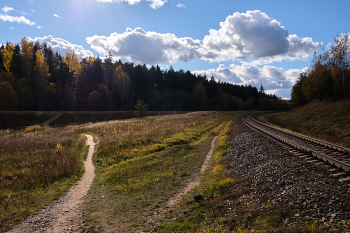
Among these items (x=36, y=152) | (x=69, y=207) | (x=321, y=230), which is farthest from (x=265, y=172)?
(x=36, y=152)

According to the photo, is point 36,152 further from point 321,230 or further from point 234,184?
point 321,230

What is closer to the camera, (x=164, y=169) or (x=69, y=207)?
(x=69, y=207)

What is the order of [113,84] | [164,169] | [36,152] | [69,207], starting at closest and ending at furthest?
1. [69,207]
2. [164,169]
3. [36,152]
4. [113,84]

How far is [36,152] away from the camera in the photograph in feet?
55.7

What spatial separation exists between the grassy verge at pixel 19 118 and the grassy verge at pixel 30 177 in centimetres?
3303

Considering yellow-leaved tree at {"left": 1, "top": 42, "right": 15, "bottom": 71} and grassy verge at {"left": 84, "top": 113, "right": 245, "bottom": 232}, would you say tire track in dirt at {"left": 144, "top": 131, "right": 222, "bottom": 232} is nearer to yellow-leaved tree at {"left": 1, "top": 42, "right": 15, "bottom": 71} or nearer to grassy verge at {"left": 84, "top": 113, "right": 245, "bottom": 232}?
grassy verge at {"left": 84, "top": 113, "right": 245, "bottom": 232}

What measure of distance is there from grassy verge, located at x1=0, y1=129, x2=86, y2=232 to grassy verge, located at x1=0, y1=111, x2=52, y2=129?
3303cm

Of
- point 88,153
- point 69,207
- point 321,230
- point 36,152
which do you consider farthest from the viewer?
point 88,153

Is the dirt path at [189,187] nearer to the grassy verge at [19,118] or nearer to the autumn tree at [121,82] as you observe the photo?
the grassy verge at [19,118]

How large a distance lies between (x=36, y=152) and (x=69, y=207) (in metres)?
10.9

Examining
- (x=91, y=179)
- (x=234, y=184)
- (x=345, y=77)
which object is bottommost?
(x=91, y=179)

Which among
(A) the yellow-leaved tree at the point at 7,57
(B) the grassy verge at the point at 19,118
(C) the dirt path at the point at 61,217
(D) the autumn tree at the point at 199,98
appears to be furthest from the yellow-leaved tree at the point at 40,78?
(D) the autumn tree at the point at 199,98

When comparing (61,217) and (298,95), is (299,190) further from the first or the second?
(298,95)

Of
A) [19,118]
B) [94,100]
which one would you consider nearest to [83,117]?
[19,118]
